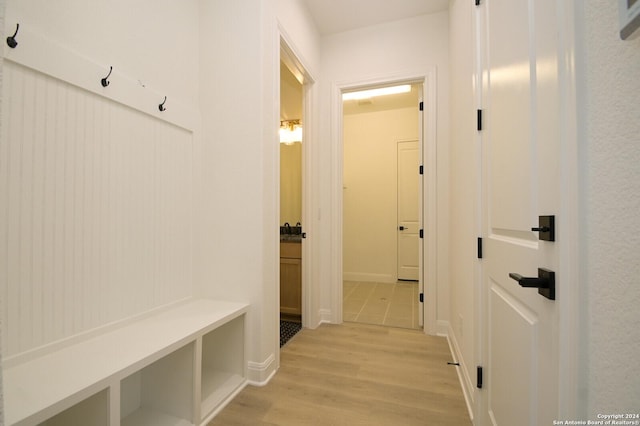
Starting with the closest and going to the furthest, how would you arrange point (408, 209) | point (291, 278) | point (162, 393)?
point (162, 393) → point (291, 278) → point (408, 209)

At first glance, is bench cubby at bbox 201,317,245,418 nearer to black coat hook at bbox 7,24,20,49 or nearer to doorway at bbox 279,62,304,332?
doorway at bbox 279,62,304,332

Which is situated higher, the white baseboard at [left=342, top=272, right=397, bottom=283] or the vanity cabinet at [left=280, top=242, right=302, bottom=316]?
the vanity cabinet at [left=280, top=242, right=302, bottom=316]

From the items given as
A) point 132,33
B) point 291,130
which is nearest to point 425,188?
point 291,130

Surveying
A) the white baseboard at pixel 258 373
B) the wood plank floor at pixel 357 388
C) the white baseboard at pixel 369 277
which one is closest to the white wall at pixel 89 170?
the white baseboard at pixel 258 373

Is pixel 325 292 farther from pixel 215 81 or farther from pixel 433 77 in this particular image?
pixel 433 77

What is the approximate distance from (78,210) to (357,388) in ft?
6.23

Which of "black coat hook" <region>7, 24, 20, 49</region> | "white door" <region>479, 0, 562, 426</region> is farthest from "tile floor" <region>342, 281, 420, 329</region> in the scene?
"black coat hook" <region>7, 24, 20, 49</region>

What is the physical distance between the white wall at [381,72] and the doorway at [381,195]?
152cm

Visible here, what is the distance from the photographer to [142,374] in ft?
5.20

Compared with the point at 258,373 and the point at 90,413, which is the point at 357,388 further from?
the point at 90,413

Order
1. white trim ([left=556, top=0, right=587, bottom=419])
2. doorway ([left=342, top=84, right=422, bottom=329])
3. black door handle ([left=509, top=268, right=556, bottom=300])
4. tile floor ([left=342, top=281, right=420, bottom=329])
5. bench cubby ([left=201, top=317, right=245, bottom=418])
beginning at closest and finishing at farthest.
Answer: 1. white trim ([left=556, top=0, right=587, bottom=419])
2. black door handle ([left=509, top=268, right=556, bottom=300])
3. bench cubby ([left=201, top=317, right=245, bottom=418])
4. tile floor ([left=342, top=281, right=420, bottom=329])
5. doorway ([left=342, top=84, right=422, bottom=329])

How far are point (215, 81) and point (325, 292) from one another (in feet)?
7.30

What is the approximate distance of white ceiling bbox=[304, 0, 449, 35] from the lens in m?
2.63

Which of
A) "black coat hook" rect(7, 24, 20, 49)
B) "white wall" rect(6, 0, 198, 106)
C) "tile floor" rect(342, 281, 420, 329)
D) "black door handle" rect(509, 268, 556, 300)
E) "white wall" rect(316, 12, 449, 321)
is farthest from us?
"tile floor" rect(342, 281, 420, 329)
